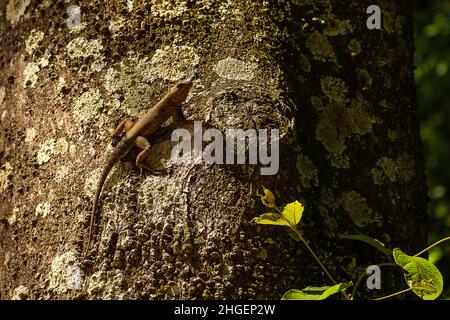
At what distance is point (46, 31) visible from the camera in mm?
2398

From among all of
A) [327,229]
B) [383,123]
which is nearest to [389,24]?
[383,123]

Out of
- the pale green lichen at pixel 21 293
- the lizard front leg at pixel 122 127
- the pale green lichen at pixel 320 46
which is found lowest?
the pale green lichen at pixel 21 293

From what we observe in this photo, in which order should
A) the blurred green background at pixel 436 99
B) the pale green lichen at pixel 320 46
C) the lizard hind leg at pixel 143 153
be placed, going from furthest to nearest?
the blurred green background at pixel 436 99
the pale green lichen at pixel 320 46
the lizard hind leg at pixel 143 153

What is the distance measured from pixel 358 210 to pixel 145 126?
2.32ft

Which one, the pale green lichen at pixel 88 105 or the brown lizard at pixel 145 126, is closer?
the brown lizard at pixel 145 126

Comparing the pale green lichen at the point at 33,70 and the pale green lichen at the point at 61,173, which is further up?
the pale green lichen at the point at 33,70

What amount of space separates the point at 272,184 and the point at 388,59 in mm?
778

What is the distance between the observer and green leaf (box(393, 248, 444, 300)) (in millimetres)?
1648

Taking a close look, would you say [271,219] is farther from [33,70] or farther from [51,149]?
[33,70]

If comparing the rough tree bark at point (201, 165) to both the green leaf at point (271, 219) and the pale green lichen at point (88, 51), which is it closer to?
the pale green lichen at point (88, 51)

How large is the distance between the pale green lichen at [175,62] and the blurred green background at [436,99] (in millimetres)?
4400

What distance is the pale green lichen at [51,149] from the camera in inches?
85.4

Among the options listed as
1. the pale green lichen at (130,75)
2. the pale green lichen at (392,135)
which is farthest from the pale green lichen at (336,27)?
the pale green lichen at (130,75)

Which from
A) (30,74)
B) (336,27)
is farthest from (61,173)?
(336,27)
